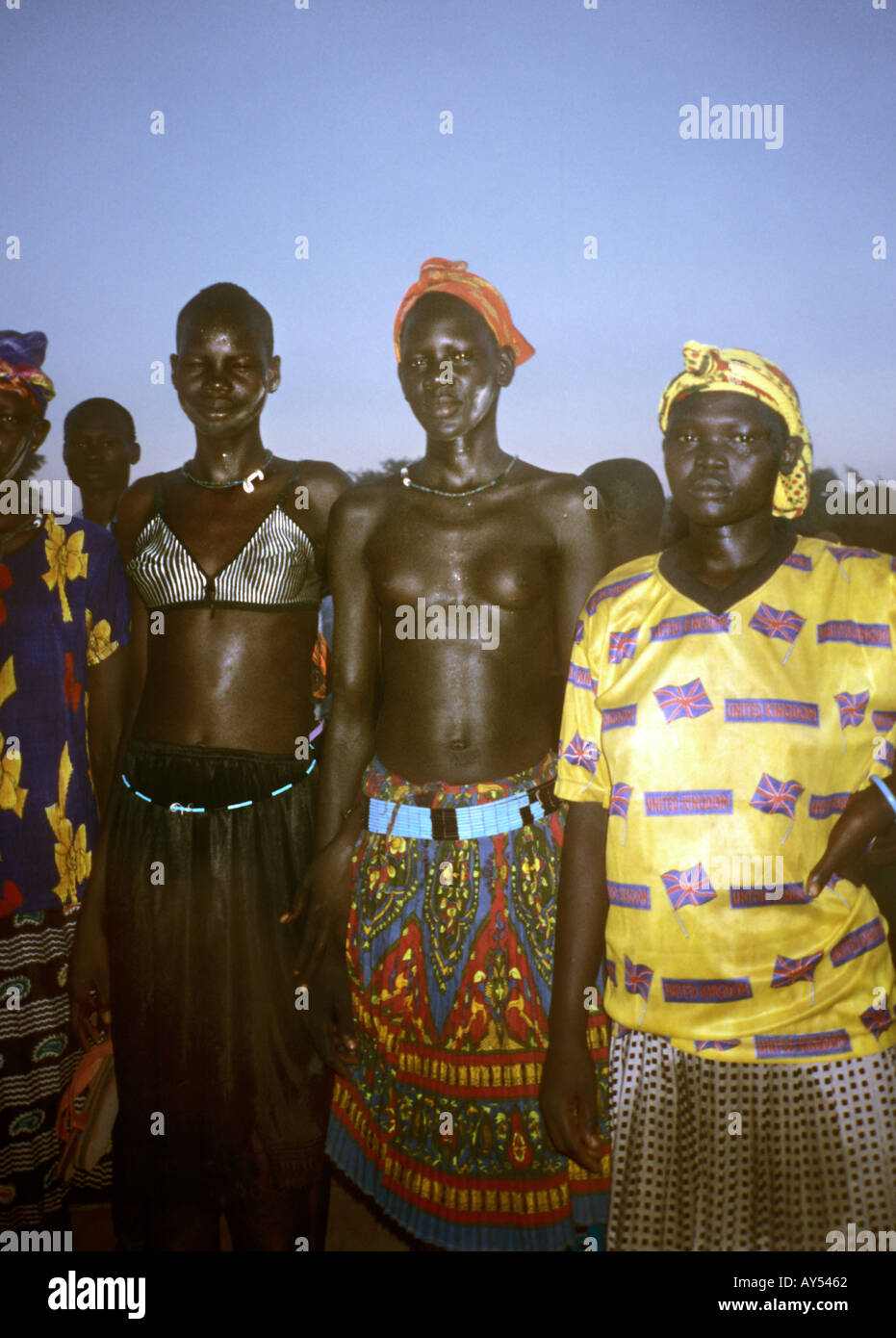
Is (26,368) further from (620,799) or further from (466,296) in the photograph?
(620,799)

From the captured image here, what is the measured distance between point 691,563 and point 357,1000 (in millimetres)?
1426

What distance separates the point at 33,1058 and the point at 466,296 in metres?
2.46

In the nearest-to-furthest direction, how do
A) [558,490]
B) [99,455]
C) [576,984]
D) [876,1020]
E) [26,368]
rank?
[876,1020] → [576,984] → [558,490] → [26,368] → [99,455]

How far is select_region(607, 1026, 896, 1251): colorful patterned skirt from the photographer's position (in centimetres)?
196

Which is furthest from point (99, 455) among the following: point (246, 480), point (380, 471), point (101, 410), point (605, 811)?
point (605, 811)

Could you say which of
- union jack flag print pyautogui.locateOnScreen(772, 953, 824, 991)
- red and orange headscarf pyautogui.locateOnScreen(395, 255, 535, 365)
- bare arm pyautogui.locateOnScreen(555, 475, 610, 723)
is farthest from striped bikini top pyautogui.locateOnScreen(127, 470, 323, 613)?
union jack flag print pyautogui.locateOnScreen(772, 953, 824, 991)

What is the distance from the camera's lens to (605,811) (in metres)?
2.24

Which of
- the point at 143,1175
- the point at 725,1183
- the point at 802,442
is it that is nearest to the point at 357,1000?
the point at 143,1175

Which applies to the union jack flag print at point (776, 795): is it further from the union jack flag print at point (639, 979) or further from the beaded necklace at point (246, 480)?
the beaded necklace at point (246, 480)

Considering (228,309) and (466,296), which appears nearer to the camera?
(466,296)
